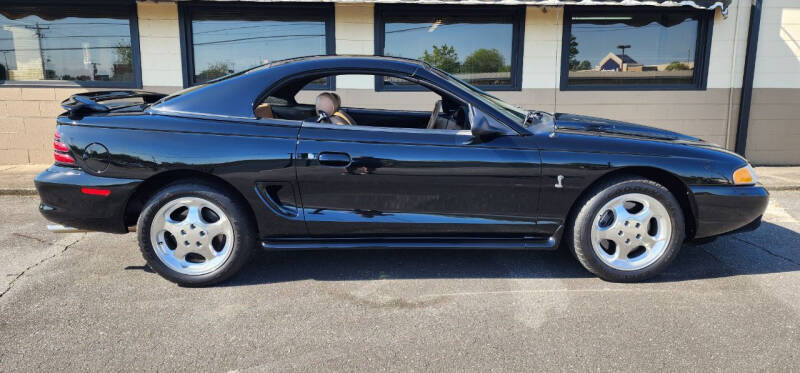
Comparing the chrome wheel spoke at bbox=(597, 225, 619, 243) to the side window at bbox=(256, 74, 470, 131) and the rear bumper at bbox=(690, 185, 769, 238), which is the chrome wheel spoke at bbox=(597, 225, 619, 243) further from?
the side window at bbox=(256, 74, 470, 131)

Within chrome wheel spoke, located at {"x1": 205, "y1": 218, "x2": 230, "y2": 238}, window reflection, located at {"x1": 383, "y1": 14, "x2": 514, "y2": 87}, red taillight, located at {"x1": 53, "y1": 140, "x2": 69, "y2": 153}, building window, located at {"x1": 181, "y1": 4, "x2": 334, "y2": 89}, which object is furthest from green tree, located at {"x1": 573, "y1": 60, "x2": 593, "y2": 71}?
red taillight, located at {"x1": 53, "y1": 140, "x2": 69, "y2": 153}

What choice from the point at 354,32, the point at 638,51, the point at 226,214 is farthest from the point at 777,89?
the point at 226,214

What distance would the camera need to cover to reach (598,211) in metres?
3.47

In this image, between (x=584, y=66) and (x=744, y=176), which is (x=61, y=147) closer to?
(x=744, y=176)

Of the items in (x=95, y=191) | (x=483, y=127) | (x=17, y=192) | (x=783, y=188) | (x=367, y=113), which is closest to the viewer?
(x=483, y=127)

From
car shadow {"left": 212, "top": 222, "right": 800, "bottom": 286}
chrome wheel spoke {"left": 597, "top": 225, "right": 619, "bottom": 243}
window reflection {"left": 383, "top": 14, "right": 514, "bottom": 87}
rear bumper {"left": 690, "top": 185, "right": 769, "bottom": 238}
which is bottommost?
car shadow {"left": 212, "top": 222, "right": 800, "bottom": 286}

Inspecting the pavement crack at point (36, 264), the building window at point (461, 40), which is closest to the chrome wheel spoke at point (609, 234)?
the pavement crack at point (36, 264)

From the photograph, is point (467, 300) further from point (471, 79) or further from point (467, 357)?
point (471, 79)

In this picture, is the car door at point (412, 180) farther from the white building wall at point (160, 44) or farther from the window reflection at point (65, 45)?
the window reflection at point (65, 45)

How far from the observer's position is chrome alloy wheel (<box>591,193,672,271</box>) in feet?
11.5

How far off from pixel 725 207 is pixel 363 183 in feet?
7.89

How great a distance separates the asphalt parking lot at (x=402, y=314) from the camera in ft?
8.70

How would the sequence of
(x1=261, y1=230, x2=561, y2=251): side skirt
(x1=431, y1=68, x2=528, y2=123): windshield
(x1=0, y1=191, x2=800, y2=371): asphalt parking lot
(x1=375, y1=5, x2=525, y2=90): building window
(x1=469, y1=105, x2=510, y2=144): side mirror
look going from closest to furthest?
(x1=0, y1=191, x2=800, y2=371): asphalt parking lot, (x1=469, y1=105, x2=510, y2=144): side mirror, (x1=261, y1=230, x2=561, y2=251): side skirt, (x1=431, y1=68, x2=528, y2=123): windshield, (x1=375, y1=5, x2=525, y2=90): building window

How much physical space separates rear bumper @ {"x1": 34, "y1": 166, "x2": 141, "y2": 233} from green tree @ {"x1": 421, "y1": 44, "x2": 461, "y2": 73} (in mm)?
5564
